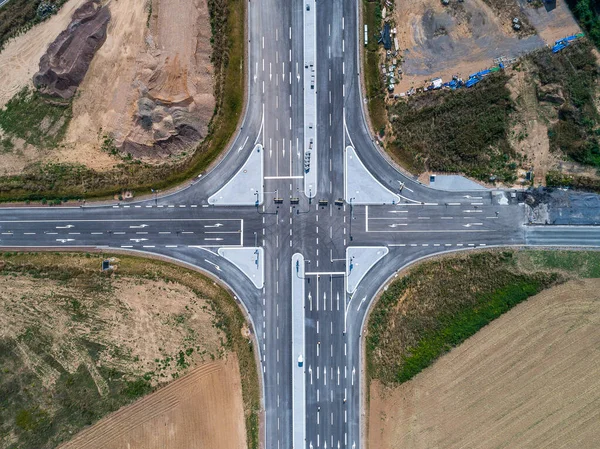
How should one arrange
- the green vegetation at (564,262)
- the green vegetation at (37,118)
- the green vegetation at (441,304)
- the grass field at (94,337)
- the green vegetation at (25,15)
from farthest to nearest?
the green vegetation at (25,15)
the green vegetation at (37,118)
the green vegetation at (564,262)
the green vegetation at (441,304)
the grass field at (94,337)

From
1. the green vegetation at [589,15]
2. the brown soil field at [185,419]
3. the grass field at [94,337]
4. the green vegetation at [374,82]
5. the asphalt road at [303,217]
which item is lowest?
the brown soil field at [185,419]

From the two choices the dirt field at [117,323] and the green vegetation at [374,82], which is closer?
the dirt field at [117,323]

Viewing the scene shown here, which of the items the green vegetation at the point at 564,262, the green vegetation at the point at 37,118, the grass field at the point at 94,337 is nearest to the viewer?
the grass field at the point at 94,337

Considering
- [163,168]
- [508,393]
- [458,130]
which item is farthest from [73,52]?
[508,393]

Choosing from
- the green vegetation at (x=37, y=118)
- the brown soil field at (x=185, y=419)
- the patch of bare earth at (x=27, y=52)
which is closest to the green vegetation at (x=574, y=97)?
the brown soil field at (x=185, y=419)

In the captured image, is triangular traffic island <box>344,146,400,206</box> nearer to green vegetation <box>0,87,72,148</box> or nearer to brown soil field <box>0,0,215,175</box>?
brown soil field <box>0,0,215,175</box>

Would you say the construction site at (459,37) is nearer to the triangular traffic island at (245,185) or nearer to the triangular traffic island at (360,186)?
the triangular traffic island at (360,186)

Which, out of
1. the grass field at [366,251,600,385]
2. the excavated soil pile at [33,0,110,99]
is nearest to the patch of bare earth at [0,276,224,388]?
the grass field at [366,251,600,385]

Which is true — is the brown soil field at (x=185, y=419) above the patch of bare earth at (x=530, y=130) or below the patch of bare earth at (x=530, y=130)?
below
